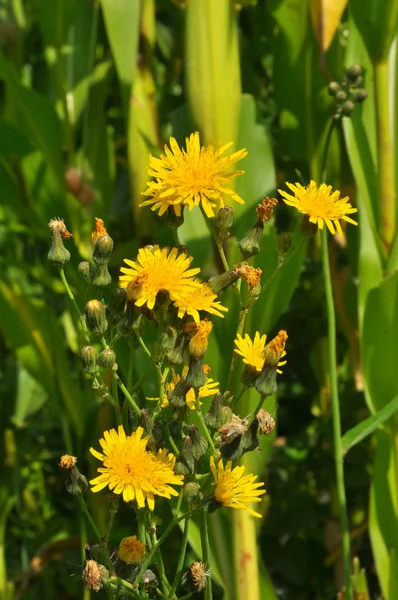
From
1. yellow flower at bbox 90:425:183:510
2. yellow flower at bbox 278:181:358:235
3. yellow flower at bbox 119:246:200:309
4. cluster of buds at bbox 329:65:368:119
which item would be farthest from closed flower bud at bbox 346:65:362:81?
yellow flower at bbox 90:425:183:510

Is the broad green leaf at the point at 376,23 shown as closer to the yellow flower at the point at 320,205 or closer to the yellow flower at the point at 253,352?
the yellow flower at the point at 320,205

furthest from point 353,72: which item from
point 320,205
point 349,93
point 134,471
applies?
point 134,471

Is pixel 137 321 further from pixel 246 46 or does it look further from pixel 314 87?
pixel 246 46

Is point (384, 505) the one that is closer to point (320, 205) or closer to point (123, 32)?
point (320, 205)

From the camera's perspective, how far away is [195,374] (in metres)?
0.51

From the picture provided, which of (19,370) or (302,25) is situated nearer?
(302,25)

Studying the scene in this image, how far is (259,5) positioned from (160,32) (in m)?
0.26

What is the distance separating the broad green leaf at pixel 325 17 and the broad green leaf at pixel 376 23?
0.06 ft

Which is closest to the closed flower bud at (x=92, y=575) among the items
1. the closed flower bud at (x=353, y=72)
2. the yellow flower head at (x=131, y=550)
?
the yellow flower head at (x=131, y=550)

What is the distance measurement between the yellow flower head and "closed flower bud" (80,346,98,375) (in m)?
0.11

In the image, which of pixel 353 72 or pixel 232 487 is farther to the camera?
pixel 353 72

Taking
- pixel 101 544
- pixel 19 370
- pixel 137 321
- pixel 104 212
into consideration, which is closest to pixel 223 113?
pixel 104 212

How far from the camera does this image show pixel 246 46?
1271 mm

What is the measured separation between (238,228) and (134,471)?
0.46m
